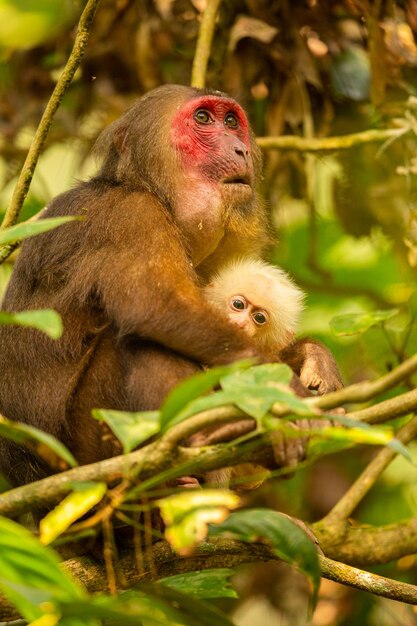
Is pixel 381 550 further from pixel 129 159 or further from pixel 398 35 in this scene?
pixel 398 35

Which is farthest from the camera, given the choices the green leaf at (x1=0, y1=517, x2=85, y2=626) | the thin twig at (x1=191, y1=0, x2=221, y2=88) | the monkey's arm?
the thin twig at (x1=191, y1=0, x2=221, y2=88)

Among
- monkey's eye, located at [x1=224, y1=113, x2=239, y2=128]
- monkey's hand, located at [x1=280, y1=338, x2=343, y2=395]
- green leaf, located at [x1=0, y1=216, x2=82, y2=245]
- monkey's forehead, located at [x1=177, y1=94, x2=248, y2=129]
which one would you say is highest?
green leaf, located at [x1=0, y1=216, x2=82, y2=245]

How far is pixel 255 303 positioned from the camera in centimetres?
522

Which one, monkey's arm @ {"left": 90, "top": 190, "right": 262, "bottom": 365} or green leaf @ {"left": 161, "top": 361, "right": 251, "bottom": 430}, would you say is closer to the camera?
green leaf @ {"left": 161, "top": 361, "right": 251, "bottom": 430}

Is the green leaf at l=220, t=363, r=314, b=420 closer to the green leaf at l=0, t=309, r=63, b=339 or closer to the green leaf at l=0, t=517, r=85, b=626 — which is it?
the green leaf at l=0, t=309, r=63, b=339

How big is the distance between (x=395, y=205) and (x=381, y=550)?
312cm

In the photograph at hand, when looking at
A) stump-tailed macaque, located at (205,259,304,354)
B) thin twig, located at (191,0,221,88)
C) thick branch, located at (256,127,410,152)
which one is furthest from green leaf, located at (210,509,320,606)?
thick branch, located at (256,127,410,152)

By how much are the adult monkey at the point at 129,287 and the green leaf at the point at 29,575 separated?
4.46 ft

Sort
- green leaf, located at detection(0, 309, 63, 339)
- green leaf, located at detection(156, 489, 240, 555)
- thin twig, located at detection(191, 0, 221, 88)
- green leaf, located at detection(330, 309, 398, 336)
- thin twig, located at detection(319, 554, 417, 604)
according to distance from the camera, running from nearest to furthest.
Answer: green leaf, located at detection(0, 309, 63, 339) → green leaf, located at detection(156, 489, 240, 555) → green leaf, located at detection(330, 309, 398, 336) → thin twig, located at detection(319, 554, 417, 604) → thin twig, located at detection(191, 0, 221, 88)

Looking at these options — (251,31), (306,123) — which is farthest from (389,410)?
(251,31)

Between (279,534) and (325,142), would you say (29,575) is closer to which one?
(279,534)

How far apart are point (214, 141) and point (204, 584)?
97.1 inches

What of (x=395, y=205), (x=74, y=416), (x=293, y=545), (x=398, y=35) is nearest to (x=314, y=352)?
(x=74, y=416)

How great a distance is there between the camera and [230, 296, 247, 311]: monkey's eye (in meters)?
5.15
